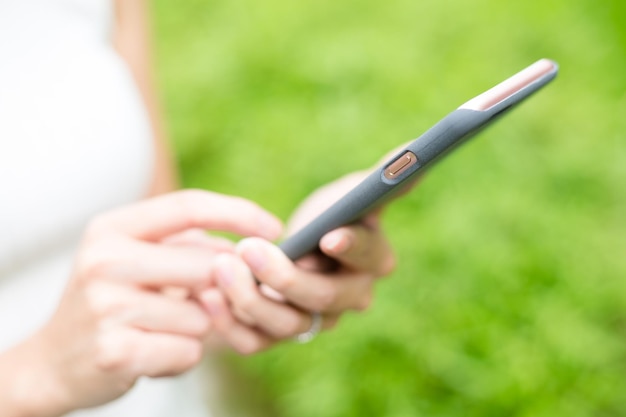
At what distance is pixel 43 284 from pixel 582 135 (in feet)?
3.80

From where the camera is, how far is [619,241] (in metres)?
1.35

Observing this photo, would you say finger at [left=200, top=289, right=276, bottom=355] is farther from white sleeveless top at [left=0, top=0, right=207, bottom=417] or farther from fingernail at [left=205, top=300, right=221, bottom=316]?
white sleeveless top at [left=0, top=0, right=207, bottom=417]

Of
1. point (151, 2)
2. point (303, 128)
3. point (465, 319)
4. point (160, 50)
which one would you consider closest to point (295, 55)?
point (303, 128)

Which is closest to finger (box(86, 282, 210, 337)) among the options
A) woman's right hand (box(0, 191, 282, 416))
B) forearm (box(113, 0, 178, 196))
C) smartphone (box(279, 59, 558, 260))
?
woman's right hand (box(0, 191, 282, 416))

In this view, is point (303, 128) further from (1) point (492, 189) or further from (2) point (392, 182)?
(2) point (392, 182)

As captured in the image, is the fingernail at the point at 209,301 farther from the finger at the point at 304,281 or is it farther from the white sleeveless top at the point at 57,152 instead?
the white sleeveless top at the point at 57,152

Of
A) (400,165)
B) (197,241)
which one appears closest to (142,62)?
(197,241)

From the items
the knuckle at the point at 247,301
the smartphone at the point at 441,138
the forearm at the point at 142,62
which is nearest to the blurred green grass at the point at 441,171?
the forearm at the point at 142,62

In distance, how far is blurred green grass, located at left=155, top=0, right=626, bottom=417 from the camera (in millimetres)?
1219

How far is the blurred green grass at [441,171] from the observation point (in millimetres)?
1219

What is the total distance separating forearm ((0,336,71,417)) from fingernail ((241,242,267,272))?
22 centimetres

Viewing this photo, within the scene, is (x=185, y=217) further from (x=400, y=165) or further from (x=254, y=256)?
(x=400, y=165)

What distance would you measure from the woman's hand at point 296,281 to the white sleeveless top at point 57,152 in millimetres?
239

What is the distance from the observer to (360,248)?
71 centimetres
